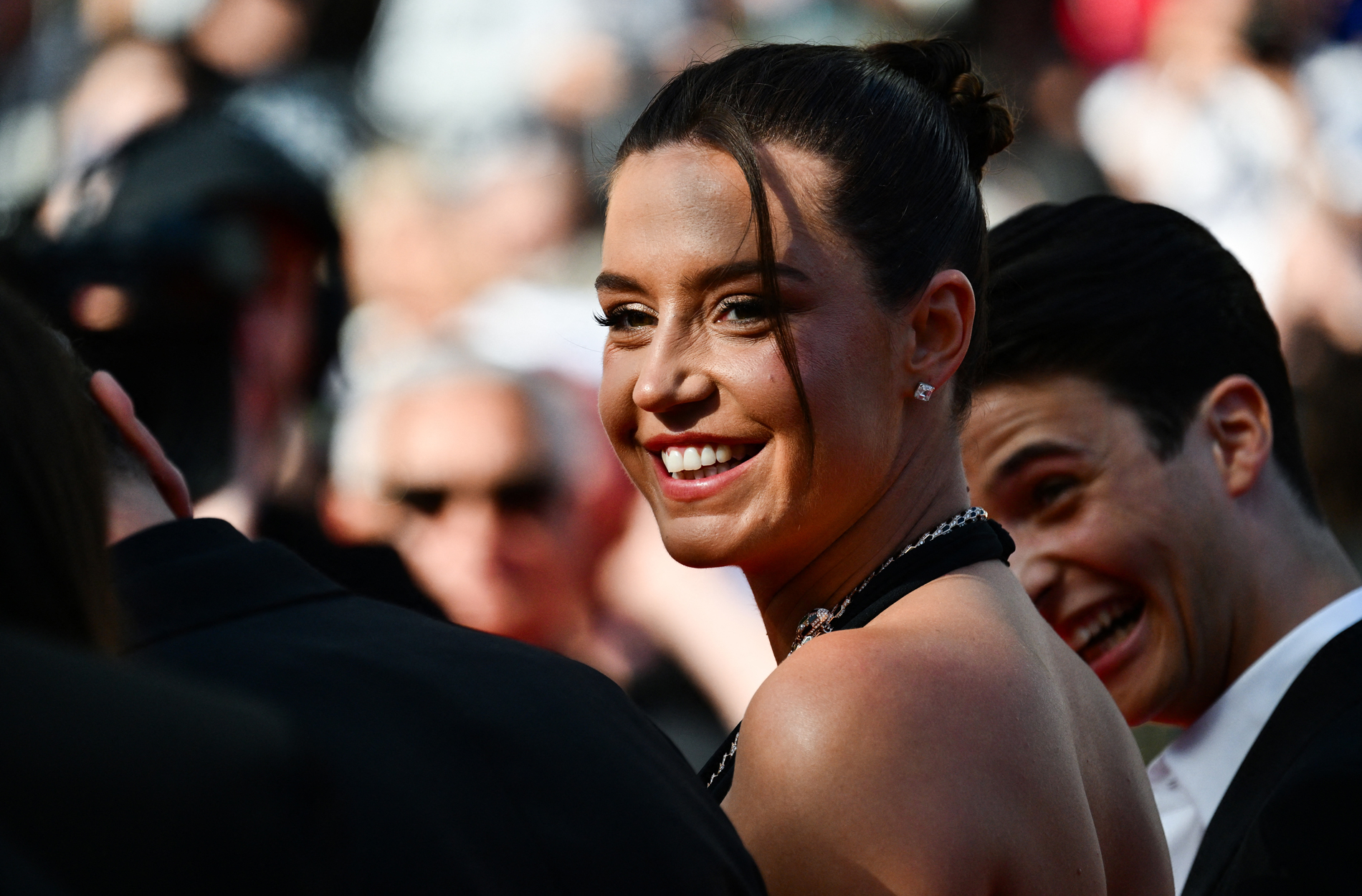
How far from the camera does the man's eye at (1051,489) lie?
8.65 ft

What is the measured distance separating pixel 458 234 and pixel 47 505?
12.4 ft

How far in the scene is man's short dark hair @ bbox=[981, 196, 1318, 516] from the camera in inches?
103

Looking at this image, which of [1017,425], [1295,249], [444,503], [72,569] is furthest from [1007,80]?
[72,569]

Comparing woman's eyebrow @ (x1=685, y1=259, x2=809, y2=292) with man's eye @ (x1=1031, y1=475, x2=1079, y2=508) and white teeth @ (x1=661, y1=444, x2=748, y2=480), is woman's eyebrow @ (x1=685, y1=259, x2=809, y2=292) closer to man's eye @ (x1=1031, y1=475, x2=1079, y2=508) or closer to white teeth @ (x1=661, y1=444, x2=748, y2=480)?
white teeth @ (x1=661, y1=444, x2=748, y2=480)

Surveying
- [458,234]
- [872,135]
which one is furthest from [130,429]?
[458,234]

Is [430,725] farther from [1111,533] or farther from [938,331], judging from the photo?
[1111,533]

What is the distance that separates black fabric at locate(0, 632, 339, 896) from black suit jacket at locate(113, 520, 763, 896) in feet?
1.11

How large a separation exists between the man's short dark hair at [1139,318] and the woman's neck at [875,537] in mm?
687

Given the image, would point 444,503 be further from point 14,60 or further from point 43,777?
point 43,777

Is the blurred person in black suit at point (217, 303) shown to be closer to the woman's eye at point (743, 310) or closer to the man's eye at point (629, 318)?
the man's eye at point (629, 318)

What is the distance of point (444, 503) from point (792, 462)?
2.38 m

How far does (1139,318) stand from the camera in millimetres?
2623

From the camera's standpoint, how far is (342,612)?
4.33 ft

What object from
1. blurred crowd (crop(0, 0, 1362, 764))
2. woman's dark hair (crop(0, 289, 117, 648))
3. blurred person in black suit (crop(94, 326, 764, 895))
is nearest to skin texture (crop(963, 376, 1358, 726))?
blurred crowd (crop(0, 0, 1362, 764))
